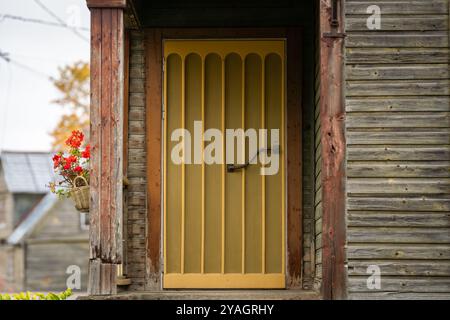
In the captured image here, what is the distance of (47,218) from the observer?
37.1 meters

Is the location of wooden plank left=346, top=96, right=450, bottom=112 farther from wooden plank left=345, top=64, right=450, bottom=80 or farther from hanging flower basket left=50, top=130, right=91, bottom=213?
hanging flower basket left=50, top=130, right=91, bottom=213

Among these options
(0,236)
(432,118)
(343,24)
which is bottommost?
(0,236)

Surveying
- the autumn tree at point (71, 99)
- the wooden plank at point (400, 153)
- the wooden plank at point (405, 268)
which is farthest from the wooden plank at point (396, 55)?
the autumn tree at point (71, 99)

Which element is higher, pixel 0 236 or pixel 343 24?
pixel 343 24

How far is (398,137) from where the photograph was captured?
7.00 meters

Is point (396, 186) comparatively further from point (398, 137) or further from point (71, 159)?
point (71, 159)

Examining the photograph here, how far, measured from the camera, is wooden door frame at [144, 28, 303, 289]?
8.01m

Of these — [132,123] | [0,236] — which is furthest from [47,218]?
[132,123]

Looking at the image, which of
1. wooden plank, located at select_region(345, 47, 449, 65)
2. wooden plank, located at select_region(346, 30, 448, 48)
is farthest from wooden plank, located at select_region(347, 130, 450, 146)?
wooden plank, located at select_region(346, 30, 448, 48)

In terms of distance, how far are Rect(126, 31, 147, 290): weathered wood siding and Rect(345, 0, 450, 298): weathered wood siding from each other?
2.17m

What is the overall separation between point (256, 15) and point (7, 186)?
32.6 meters

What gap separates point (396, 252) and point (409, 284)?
11.1 inches

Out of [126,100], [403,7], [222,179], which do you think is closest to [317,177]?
[222,179]

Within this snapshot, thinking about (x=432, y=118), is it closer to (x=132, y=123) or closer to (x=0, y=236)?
(x=132, y=123)
